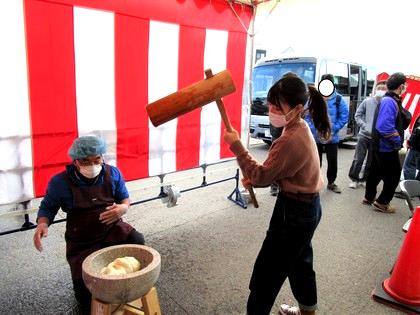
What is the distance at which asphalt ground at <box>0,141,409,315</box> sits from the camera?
236 cm

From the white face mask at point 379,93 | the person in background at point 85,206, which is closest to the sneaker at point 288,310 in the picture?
the person in background at point 85,206

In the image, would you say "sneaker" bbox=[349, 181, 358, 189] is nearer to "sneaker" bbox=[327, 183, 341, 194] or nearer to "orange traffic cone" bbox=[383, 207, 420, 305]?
"sneaker" bbox=[327, 183, 341, 194]

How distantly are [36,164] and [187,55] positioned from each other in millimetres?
1703

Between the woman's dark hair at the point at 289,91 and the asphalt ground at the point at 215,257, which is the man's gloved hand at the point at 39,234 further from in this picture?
the woman's dark hair at the point at 289,91

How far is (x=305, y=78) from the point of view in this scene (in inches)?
314

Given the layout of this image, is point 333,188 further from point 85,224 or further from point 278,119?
point 85,224

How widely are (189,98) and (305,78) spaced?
22.7ft

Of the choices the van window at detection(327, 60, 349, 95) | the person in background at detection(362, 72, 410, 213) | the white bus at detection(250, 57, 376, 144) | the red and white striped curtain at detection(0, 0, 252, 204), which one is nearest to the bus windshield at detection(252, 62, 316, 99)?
the white bus at detection(250, 57, 376, 144)

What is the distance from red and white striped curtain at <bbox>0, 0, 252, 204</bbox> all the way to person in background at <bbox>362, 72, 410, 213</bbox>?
1885mm

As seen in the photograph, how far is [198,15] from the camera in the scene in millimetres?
3158

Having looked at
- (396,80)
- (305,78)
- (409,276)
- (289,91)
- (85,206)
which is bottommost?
(409,276)

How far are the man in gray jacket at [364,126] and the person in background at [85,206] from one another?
3.84 metres

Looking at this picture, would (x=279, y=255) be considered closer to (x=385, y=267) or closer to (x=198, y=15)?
(x=385, y=267)

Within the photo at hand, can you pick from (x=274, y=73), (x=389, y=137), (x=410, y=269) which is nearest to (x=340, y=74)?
(x=274, y=73)
